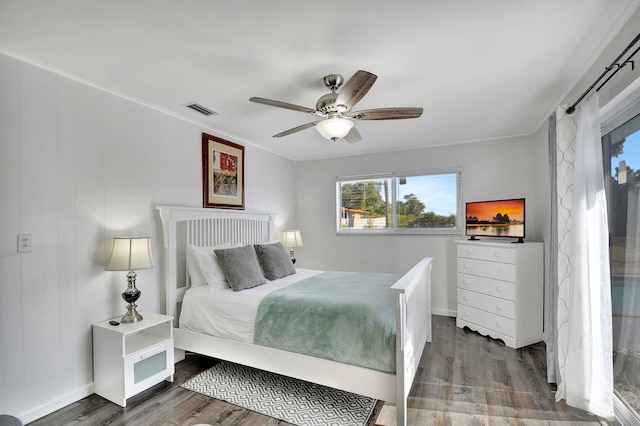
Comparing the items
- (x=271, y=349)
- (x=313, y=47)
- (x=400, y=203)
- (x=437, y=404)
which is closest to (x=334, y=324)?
(x=271, y=349)

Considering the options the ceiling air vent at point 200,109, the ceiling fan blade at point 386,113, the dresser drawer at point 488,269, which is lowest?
the dresser drawer at point 488,269

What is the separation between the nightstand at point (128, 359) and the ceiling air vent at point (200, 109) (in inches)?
75.8

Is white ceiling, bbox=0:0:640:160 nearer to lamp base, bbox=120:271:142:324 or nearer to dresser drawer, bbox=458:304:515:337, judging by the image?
lamp base, bbox=120:271:142:324

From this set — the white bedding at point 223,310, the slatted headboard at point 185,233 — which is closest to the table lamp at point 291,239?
the slatted headboard at point 185,233

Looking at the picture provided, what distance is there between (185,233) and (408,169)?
3188 mm

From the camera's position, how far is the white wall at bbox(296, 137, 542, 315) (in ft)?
13.2

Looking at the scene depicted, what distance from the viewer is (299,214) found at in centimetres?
542

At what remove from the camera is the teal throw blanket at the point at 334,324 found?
6.72 feet

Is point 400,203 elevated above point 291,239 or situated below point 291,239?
above

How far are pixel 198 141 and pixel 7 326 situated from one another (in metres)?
2.21

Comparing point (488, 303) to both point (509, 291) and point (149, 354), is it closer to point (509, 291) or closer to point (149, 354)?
point (509, 291)

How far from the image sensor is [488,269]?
3549 millimetres

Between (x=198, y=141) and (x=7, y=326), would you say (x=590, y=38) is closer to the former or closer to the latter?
(x=198, y=141)

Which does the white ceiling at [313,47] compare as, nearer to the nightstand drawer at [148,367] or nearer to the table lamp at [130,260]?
the table lamp at [130,260]
